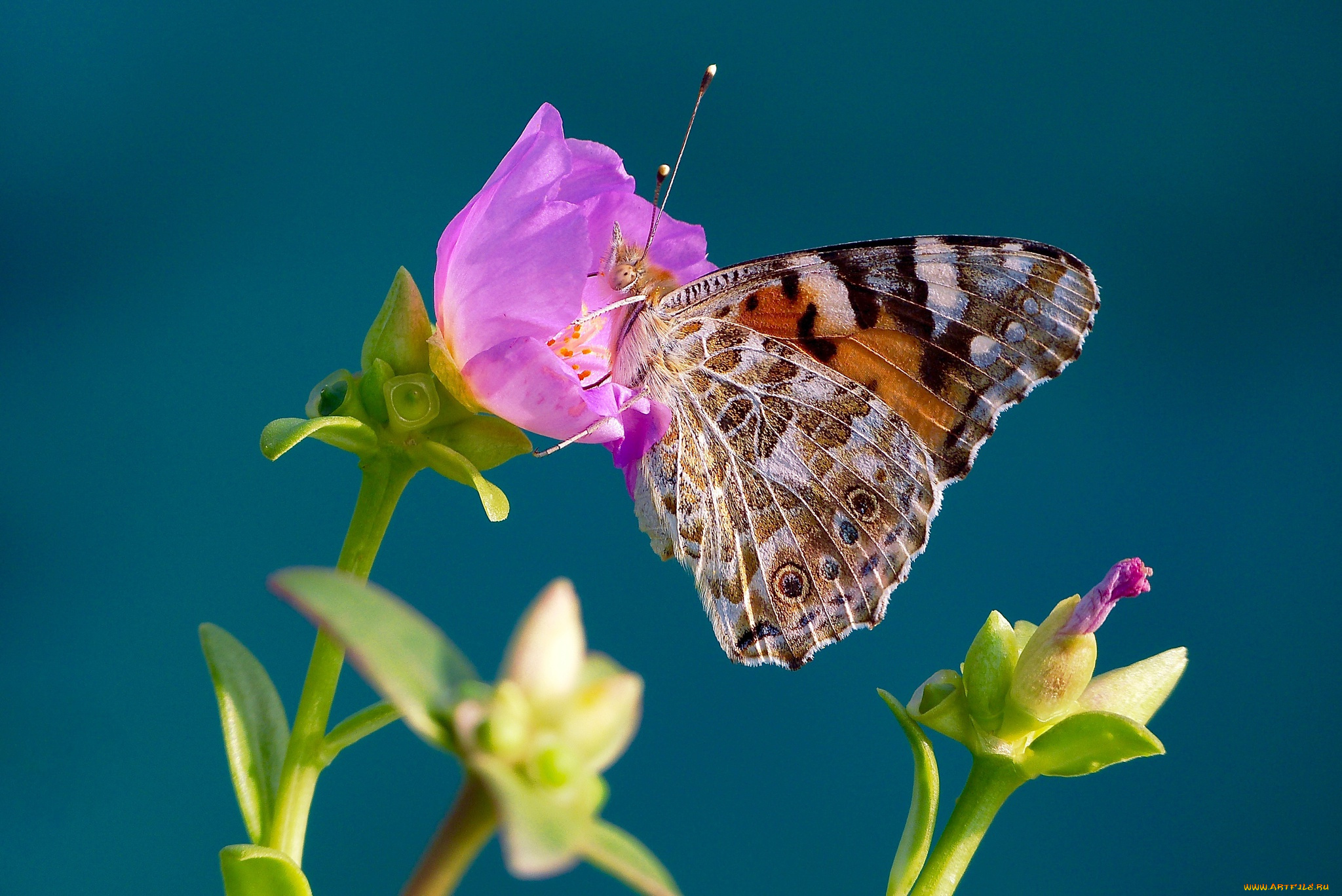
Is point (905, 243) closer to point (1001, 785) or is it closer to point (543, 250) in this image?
point (543, 250)

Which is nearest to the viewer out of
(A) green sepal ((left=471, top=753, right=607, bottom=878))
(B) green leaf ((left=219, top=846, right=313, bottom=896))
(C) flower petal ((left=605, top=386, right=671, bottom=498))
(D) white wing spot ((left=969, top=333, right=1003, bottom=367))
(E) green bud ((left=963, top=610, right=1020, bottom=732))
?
(A) green sepal ((left=471, top=753, right=607, bottom=878))

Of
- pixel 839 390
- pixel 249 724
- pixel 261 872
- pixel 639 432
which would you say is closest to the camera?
pixel 261 872

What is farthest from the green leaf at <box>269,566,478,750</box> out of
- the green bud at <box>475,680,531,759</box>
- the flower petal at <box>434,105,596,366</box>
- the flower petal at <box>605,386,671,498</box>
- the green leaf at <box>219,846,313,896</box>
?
the flower petal at <box>605,386,671,498</box>

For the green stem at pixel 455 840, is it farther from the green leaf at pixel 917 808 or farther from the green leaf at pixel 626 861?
the green leaf at pixel 917 808

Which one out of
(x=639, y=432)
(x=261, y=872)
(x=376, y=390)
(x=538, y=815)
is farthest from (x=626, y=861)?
(x=639, y=432)

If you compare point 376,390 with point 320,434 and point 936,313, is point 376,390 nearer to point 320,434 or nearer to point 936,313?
point 320,434

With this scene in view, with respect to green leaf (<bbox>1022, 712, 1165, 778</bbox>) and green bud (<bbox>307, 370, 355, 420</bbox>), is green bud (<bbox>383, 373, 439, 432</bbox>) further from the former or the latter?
green leaf (<bbox>1022, 712, 1165, 778</bbox>)
